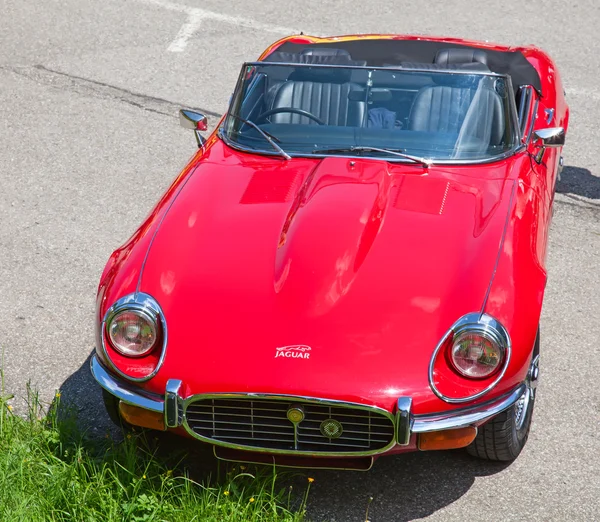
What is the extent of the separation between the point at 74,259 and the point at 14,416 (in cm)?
175

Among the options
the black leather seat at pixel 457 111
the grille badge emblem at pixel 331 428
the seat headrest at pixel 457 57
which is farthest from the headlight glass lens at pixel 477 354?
the seat headrest at pixel 457 57

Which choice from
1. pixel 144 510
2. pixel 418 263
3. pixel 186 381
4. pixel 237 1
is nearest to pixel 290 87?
pixel 418 263

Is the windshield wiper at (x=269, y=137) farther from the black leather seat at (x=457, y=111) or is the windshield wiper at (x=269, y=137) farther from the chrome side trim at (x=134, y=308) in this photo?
the chrome side trim at (x=134, y=308)

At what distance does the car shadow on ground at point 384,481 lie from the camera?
3959 millimetres

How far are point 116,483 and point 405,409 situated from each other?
1.29 metres

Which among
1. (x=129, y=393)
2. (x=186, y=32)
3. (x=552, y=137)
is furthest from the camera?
(x=186, y=32)

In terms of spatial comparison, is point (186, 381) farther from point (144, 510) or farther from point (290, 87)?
point (290, 87)

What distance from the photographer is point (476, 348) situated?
3.65 meters

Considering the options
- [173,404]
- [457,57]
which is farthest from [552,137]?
[173,404]

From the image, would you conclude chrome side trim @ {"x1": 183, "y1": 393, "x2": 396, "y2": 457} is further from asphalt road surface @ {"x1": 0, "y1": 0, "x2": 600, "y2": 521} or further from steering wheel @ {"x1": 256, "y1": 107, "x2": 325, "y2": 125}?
steering wheel @ {"x1": 256, "y1": 107, "x2": 325, "y2": 125}

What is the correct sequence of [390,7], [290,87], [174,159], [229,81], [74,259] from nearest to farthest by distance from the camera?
[290,87]
[74,259]
[174,159]
[229,81]
[390,7]

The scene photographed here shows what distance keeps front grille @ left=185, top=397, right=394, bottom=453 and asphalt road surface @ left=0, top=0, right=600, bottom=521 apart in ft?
1.59

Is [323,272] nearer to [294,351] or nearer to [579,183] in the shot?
[294,351]

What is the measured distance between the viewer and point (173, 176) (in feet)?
22.6
